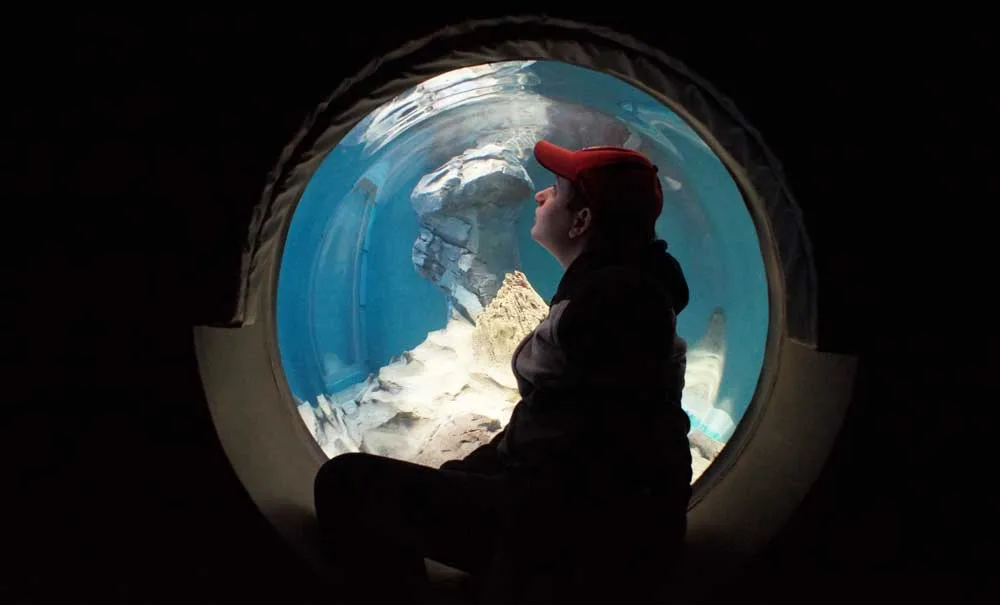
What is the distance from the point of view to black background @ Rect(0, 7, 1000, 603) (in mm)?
929

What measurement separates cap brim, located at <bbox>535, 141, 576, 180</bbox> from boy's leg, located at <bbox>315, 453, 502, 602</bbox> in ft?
1.96

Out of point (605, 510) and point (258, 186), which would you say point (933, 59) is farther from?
point (258, 186)

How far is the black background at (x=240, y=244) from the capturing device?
0.93m

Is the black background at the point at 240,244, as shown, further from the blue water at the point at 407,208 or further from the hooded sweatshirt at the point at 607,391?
the blue water at the point at 407,208

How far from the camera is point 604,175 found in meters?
1.10

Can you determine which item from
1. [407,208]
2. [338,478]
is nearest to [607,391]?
[338,478]

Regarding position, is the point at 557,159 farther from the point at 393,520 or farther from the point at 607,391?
the point at 393,520

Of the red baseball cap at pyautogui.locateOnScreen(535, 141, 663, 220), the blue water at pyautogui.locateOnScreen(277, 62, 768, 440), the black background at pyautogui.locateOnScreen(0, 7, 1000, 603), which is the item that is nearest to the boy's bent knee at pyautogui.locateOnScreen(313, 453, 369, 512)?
the black background at pyautogui.locateOnScreen(0, 7, 1000, 603)

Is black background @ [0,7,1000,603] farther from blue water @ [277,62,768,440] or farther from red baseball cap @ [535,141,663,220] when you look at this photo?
blue water @ [277,62,768,440]

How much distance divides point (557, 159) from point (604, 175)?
11 cm

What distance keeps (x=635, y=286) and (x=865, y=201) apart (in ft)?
1.25

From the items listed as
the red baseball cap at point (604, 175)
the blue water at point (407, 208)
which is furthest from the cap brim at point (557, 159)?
the blue water at point (407, 208)

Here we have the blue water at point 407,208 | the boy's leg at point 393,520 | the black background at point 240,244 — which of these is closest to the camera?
the black background at point 240,244

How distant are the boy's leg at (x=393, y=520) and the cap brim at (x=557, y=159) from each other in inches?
23.5
